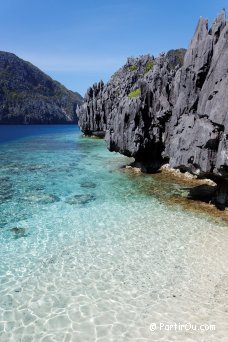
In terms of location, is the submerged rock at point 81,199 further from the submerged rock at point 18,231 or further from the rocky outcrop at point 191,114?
the rocky outcrop at point 191,114

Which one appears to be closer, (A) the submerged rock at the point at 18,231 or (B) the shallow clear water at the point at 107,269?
(B) the shallow clear water at the point at 107,269

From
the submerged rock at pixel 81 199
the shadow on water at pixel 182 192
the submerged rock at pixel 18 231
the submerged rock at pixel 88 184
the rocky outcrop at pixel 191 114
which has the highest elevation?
the rocky outcrop at pixel 191 114

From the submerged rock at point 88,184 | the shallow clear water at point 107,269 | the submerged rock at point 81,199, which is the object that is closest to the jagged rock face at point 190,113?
the shallow clear water at point 107,269

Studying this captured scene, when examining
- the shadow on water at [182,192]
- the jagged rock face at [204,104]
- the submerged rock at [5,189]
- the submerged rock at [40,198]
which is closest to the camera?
the jagged rock face at [204,104]

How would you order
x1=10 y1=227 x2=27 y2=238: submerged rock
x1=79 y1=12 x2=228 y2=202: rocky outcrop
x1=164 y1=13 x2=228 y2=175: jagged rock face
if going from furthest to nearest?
x1=79 y1=12 x2=228 y2=202: rocky outcrop < x1=164 y1=13 x2=228 y2=175: jagged rock face < x1=10 y1=227 x2=27 y2=238: submerged rock

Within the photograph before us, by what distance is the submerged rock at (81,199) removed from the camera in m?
30.2

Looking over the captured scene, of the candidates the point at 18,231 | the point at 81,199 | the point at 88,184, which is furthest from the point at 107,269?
the point at 88,184

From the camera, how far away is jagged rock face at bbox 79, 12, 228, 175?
2431cm

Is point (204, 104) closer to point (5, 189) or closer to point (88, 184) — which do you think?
point (88, 184)

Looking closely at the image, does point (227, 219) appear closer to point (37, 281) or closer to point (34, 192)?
point (37, 281)

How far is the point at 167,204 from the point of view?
94.6ft

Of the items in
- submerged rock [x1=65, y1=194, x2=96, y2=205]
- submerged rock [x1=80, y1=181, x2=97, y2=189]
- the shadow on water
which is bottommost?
submerged rock [x1=65, y1=194, x2=96, y2=205]

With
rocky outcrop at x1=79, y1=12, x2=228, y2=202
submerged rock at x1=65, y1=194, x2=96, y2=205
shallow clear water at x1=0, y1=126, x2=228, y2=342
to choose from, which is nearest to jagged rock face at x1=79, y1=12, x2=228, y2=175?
rocky outcrop at x1=79, y1=12, x2=228, y2=202

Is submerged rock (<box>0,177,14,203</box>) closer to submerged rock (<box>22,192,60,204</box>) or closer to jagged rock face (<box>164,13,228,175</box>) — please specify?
submerged rock (<box>22,192,60,204</box>)
